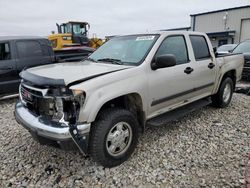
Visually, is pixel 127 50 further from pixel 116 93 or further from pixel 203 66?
pixel 203 66

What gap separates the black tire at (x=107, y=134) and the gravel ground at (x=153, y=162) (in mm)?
150

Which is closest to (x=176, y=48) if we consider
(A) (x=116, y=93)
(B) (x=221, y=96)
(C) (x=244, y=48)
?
(A) (x=116, y=93)

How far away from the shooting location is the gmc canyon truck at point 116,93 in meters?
2.66

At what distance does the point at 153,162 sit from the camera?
10.7ft

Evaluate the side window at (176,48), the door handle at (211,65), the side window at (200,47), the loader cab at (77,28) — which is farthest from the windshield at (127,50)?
the loader cab at (77,28)

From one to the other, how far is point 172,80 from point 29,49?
4608 millimetres

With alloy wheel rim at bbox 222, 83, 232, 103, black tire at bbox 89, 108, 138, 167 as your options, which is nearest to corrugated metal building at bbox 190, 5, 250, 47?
alloy wheel rim at bbox 222, 83, 232, 103

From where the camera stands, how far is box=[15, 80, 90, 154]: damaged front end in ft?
8.56

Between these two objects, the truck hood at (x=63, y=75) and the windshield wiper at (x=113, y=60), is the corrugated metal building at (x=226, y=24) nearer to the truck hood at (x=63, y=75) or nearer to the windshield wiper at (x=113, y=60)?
the windshield wiper at (x=113, y=60)

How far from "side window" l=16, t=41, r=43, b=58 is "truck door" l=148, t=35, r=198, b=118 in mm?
4314

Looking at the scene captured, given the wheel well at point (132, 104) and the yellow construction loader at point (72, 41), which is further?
the yellow construction loader at point (72, 41)

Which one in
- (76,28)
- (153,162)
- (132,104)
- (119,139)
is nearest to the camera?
(119,139)

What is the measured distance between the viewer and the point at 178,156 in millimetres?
3416

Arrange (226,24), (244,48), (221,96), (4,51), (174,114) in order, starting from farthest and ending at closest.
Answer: (226,24), (244,48), (4,51), (221,96), (174,114)
